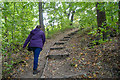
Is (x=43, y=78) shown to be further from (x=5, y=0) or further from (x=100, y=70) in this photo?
(x=5, y=0)

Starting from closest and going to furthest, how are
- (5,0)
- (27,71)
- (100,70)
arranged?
1. (100,70)
2. (5,0)
3. (27,71)

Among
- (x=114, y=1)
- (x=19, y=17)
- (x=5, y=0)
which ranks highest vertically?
(x=5, y=0)

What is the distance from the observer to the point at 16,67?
5.34m

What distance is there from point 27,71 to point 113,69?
426 cm

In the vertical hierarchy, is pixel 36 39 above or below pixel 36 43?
above

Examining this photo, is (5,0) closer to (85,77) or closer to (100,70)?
(85,77)

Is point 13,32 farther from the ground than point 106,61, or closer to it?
farther from the ground

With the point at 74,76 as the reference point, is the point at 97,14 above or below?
above

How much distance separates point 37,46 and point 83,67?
99.8 inches

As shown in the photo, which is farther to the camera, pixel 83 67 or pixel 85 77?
pixel 83 67

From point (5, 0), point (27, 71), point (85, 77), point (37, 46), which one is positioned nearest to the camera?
point (85, 77)

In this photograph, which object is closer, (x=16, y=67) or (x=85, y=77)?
(x=85, y=77)

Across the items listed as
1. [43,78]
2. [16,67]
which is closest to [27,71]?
[16,67]

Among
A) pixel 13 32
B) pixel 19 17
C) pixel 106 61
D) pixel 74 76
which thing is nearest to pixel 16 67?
pixel 13 32
